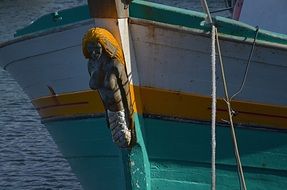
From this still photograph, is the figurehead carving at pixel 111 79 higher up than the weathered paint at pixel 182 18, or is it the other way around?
the weathered paint at pixel 182 18

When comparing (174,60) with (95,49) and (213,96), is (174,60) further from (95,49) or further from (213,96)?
(95,49)

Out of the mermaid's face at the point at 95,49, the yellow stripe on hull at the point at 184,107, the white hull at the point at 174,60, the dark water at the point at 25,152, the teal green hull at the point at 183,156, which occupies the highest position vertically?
the mermaid's face at the point at 95,49

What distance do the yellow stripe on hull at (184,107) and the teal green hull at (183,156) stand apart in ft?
0.28

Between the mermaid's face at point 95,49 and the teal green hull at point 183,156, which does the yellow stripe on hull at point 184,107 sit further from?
the mermaid's face at point 95,49

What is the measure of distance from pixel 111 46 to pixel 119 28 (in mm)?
169

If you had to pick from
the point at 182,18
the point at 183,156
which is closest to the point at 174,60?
the point at 182,18

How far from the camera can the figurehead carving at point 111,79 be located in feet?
22.6

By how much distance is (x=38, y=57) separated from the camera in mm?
7652

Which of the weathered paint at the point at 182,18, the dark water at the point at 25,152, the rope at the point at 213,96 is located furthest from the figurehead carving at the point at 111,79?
the dark water at the point at 25,152

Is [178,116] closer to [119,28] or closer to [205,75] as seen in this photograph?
[205,75]

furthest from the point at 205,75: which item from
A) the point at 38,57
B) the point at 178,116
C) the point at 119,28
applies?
the point at 38,57

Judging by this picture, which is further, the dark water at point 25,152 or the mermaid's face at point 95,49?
the dark water at point 25,152

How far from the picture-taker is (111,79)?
7.02 meters

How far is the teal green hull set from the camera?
295 inches
